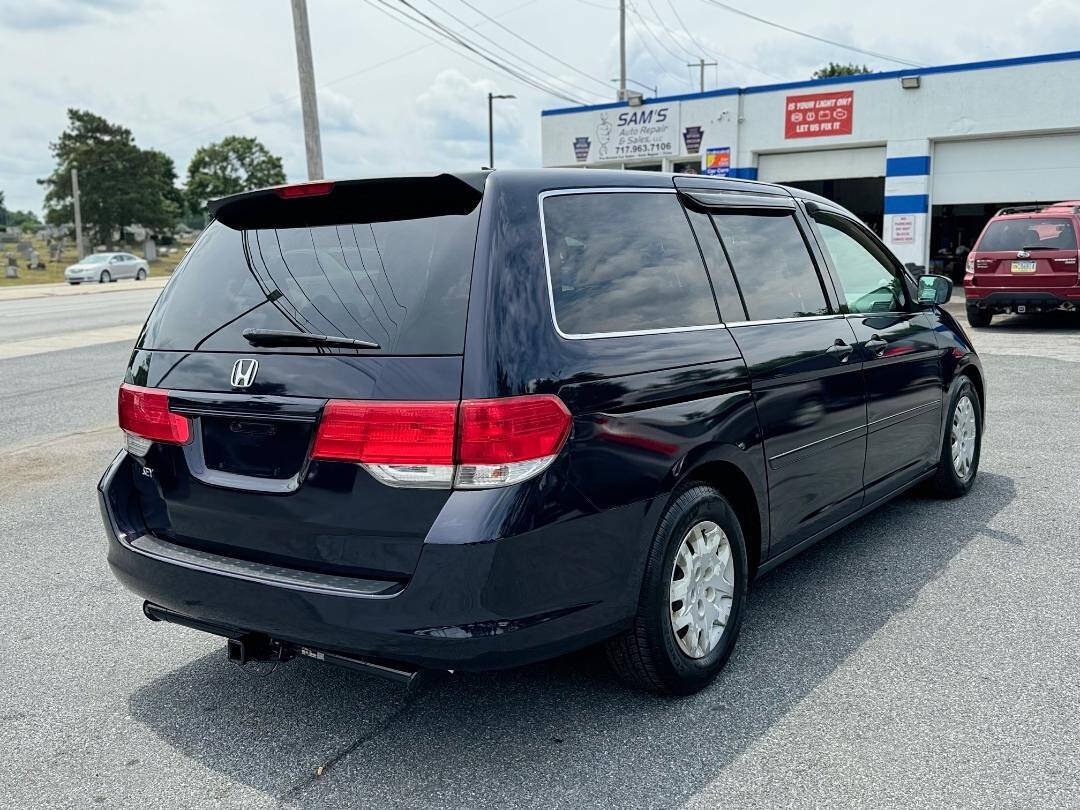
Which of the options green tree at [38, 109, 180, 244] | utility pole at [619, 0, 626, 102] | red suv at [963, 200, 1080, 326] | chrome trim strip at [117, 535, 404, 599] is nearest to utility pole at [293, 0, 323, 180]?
red suv at [963, 200, 1080, 326]

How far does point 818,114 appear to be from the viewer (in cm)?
2519

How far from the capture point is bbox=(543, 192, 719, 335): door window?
3.06m

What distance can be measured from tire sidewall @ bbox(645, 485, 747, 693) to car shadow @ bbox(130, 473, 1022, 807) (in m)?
0.11

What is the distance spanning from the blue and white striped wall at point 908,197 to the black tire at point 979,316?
791 centimetres

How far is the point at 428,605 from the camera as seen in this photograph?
8.79 ft

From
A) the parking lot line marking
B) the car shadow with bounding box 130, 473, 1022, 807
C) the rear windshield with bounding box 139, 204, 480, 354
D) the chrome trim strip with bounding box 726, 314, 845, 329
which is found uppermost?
the rear windshield with bounding box 139, 204, 480, 354

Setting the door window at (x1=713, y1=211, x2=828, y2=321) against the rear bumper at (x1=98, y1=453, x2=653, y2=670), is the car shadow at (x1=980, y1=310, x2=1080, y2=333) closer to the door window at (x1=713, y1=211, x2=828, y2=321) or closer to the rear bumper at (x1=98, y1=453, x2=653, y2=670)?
the door window at (x1=713, y1=211, x2=828, y2=321)

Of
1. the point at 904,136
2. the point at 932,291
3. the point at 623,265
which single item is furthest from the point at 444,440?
the point at 904,136

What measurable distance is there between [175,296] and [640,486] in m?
1.78

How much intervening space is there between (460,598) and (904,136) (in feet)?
79.7

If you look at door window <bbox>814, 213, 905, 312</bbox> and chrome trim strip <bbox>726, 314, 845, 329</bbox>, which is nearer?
chrome trim strip <bbox>726, 314, 845, 329</bbox>

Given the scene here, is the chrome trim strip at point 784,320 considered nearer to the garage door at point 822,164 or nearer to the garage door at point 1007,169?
the garage door at point 1007,169

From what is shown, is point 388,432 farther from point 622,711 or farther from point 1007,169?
point 1007,169

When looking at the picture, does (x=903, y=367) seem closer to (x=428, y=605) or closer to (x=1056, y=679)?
(x=1056, y=679)
